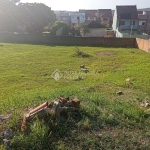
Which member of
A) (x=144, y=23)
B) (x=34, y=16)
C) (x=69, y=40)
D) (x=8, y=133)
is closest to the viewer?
(x=8, y=133)

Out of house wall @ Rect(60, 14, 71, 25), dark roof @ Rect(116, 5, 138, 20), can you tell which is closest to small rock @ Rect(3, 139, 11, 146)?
dark roof @ Rect(116, 5, 138, 20)

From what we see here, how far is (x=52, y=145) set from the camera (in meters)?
3.04

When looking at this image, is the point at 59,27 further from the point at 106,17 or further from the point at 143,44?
the point at 106,17

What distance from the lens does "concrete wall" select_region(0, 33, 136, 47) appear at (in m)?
20.6

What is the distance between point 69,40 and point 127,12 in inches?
Result: 527

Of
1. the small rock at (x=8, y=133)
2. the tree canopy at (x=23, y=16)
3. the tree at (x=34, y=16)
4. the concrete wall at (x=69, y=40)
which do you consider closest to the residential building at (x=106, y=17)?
the tree canopy at (x=23, y=16)

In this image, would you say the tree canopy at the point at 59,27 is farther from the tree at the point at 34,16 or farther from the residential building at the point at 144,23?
the residential building at the point at 144,23

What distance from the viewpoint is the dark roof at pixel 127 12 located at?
99.0 feet

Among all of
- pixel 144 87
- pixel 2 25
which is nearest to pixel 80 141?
pixel 144 87

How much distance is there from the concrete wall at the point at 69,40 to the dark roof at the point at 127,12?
11.0 metres

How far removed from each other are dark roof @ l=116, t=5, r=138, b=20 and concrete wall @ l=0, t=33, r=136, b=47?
1104 centimetres

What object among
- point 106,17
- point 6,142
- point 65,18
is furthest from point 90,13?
point 6,142

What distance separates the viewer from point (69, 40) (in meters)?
22.4

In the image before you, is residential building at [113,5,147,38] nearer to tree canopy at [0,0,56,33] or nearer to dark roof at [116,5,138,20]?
dark roof at [116,5,138,20]
